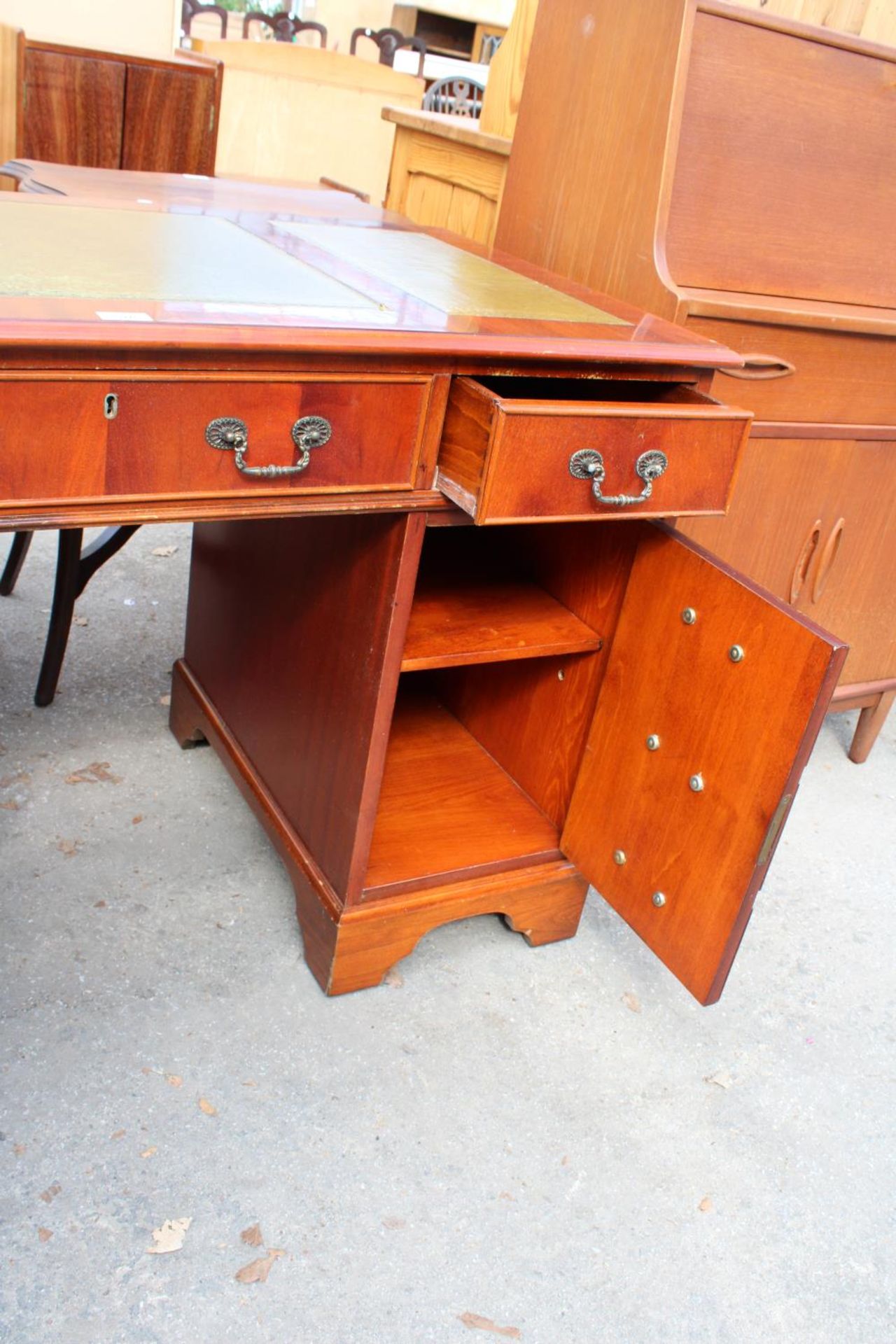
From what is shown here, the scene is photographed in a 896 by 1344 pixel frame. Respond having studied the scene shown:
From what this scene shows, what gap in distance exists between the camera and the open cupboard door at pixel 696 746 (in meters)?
1.28

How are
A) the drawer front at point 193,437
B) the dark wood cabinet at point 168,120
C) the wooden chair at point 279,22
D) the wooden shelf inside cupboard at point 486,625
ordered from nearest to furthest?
the drawer front at point 193,437 → the wooden shelf inside cupboard at point 486,625 → the dark wood cabinet at point 168,120 → the wooden chair at point 279,22

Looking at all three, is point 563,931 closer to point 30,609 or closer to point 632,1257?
point 632,1257

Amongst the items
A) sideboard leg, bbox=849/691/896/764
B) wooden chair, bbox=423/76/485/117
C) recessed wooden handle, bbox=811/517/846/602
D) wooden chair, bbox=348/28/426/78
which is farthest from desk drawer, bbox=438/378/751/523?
wooden chair, bbox=348/28/426/78

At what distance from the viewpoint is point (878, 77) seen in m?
1.79

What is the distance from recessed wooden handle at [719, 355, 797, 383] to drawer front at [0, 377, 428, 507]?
2.31 ft

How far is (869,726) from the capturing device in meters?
2.45

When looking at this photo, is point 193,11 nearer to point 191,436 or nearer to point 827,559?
point 827,559

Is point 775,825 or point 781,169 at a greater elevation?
point 781,169

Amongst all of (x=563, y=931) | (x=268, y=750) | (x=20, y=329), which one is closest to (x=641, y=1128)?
(x=563, y=931)

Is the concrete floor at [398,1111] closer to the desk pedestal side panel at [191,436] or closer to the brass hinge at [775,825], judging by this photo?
the brass hinge at [775,825]

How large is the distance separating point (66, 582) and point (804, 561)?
133 centimetres

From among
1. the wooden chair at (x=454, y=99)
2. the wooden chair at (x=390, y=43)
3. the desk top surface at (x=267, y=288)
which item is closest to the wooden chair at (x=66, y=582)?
the desk top surface at (x=267, y=288)

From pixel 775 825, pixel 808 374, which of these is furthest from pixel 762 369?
pixel 775 825

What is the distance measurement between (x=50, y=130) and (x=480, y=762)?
1.77 metres
